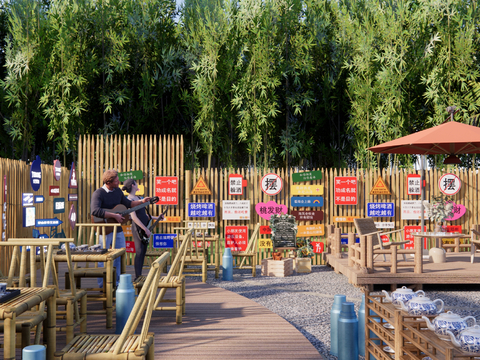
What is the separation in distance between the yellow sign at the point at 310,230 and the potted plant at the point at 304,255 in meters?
0.34

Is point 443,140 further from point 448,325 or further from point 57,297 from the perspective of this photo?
point 57,297

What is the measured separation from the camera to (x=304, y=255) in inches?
361

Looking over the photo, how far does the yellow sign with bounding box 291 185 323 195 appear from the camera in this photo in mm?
9773

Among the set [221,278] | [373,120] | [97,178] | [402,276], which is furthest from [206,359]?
[373,120]

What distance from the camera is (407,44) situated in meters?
12.7

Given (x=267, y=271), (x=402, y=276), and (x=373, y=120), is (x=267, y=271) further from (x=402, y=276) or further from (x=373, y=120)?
(x=373, y=120)

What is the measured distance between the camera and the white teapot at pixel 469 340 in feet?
6.89

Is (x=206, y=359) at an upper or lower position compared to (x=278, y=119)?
lower

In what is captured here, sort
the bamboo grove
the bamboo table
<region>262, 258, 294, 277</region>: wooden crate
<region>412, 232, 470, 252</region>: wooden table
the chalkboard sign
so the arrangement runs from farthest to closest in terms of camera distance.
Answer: the bamboo grove < the chalkboard sign < <region>262, 258, 294, 277</region>: wooden crate < <region>412, 232, 470, 252</region>: wooden table < the bamboo table

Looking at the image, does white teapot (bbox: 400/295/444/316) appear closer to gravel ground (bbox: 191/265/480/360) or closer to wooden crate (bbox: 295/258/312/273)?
gravel ground (bbox: 191/265/480/360)

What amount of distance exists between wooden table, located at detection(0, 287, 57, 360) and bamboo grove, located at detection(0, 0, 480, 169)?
9.47 meters

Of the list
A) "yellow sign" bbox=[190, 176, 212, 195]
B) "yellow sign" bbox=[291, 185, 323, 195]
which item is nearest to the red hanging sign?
"yellow sign" bbox=[291, 185, 323, 195]

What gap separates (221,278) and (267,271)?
33.6 inches

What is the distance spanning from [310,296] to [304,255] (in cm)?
238
